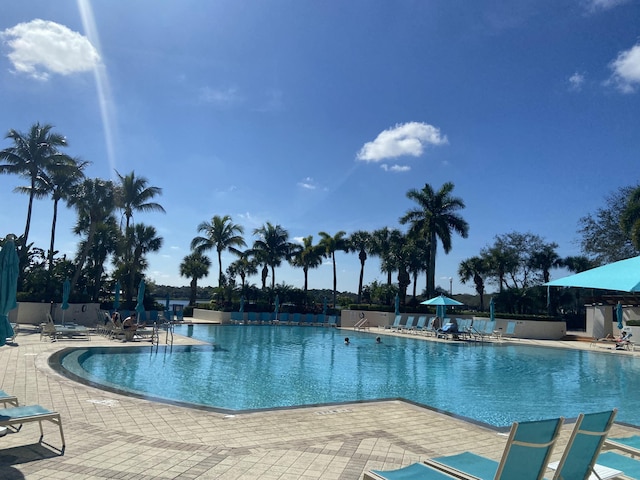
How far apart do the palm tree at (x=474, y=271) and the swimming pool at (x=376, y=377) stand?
75.3 feet

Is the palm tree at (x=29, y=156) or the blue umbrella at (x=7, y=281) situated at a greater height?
the palm tree at (x=29, y=156)

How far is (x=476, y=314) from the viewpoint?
109 ft

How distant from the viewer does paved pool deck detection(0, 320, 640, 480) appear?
4.41m

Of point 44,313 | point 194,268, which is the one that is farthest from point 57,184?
point 194,268

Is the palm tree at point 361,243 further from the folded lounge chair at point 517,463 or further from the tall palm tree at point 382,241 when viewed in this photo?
the folded lounge chair at point 517,463

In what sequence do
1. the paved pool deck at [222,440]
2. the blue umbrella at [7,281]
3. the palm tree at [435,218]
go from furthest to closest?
the palm tree at [435,218] < the blue umbrella at [7,281] < the paved pool deck at [222,440]

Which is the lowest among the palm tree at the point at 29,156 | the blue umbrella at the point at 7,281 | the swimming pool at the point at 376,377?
the swimming pool at the point at 376,377

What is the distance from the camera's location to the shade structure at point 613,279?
4594 millimetres

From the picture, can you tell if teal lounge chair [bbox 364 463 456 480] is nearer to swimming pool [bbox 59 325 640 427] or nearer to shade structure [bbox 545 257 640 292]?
shade structure [bbox 545 257 640 292]

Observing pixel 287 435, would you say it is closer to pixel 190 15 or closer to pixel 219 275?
pixel 190 15

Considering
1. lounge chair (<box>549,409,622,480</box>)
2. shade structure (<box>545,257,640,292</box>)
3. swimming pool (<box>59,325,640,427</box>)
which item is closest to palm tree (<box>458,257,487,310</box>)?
swimming pool (<box>59,325,640,427</box>)

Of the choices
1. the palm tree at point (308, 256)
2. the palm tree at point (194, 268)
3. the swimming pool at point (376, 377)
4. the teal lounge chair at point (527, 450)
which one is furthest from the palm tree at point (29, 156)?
the teal lounge chair at point (527, 450)

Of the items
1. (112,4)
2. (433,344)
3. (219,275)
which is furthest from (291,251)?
(112,4)

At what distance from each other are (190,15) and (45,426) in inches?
381
